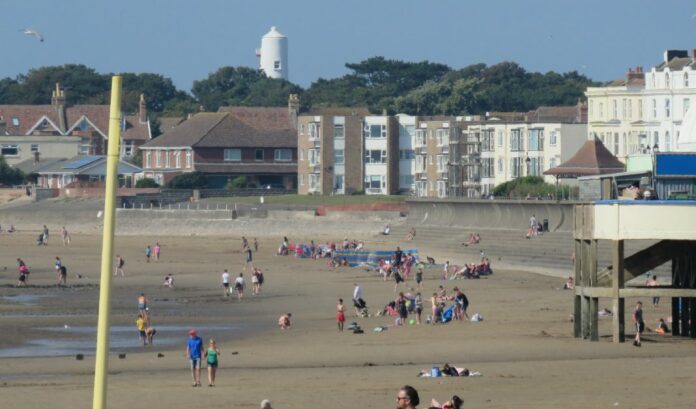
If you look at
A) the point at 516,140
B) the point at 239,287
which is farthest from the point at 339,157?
the point at 239,287

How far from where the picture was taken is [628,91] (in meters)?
80.1

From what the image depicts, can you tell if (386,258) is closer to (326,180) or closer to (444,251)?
(444,251)

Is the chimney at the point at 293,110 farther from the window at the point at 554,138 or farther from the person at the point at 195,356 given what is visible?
the person at the point at 195,356

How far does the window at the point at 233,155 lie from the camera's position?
343 feet

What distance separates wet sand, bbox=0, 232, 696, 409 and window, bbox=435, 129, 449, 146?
43.1 m

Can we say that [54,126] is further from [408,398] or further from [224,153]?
[408,398]

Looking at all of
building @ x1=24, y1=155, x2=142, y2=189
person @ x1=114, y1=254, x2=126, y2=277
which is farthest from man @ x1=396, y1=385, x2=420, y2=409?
building @ x1=24, y1=155, x2=142, y2=189

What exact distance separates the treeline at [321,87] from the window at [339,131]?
28552mm

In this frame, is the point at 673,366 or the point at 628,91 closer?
the point at 673,366

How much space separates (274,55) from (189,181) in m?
87.6

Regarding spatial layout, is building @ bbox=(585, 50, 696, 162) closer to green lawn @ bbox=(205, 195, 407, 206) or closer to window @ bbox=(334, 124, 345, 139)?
green lawn @ bbox=(205, 195, 407, 206)

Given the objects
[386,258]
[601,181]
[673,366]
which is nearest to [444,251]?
[386,258]

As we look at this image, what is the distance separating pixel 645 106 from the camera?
7744 cm

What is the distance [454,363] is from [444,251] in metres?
35.6
